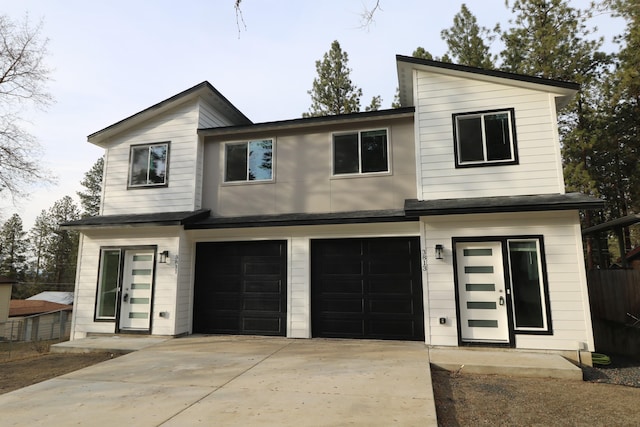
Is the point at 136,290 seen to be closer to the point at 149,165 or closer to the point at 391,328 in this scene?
the point at 149,165

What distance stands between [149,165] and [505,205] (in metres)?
8.92

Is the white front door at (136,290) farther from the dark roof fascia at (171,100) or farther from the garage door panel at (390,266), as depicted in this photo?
the garage door panel at (390,266)

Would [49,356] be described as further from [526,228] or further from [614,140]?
[614,140]

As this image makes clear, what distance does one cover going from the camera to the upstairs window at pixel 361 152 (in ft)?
28.6

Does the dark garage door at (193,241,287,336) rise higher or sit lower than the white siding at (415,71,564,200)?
lower

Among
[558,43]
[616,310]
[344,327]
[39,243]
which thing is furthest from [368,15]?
[39,243]

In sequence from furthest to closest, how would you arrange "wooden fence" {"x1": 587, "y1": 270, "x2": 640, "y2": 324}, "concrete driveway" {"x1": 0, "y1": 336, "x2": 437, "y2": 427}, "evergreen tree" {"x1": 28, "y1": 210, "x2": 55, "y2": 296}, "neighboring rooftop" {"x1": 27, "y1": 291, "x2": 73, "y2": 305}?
"evergreen tree" {"x1": 28, "y1": 210, "x2": 55, "y2": 296}, "neighboring rooftop" {"x1": 27, "y1": 291, "x2": 73, "y2": 305}, "wooden fence" {"x1": 587, "y1": 270, "x2": 640, "y2": 324}, "concrete driveway" {"x1": 0, "y1": 336, "x2": 437, "y2": 427}

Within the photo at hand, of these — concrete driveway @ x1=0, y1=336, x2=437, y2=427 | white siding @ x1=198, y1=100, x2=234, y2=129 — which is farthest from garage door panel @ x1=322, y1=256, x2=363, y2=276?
white siding @ x1=198, y1=100, x2=234, y2=129

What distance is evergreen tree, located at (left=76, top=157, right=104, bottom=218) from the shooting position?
3553 centimetres

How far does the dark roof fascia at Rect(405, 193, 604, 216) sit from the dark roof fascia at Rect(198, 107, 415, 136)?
7.67 ft

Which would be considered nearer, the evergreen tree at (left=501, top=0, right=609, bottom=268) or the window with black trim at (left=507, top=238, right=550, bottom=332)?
the window with black trim at (left=507, top=238, right=550, bottom=332)

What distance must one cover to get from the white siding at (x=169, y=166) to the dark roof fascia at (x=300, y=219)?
990 millimetres

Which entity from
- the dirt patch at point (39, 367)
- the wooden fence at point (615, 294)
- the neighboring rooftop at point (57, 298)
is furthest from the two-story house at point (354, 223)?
the neighboring rooftop at point (57, 298)

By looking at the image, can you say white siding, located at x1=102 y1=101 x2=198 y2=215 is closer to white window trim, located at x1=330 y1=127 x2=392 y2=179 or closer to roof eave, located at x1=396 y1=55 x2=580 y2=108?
white window trim, located at x1=330 y1=127 x2=392 y2=179
